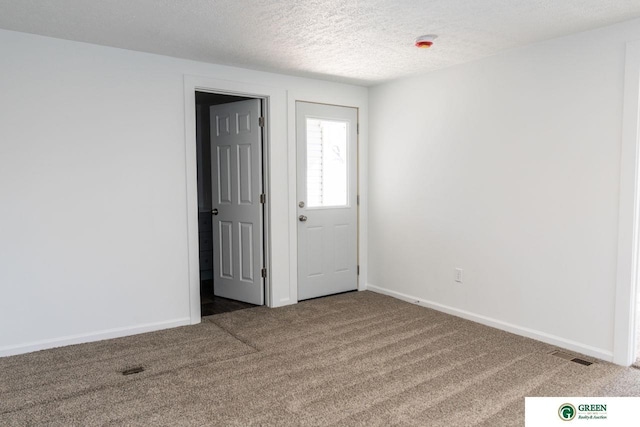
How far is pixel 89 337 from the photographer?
3.59 metres

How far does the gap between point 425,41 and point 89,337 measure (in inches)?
133

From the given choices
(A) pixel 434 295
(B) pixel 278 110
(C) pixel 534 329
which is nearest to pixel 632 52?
(C) pixel 534 329

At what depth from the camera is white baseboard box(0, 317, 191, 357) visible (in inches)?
130

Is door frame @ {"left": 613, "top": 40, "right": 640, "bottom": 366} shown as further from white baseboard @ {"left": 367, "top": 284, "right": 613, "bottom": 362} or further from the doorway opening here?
the doorway opening

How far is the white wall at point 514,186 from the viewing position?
10.5 ft

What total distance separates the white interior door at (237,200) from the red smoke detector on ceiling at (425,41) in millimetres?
1724

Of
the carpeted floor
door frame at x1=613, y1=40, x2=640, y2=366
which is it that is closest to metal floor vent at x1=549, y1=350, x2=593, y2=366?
the carpeted floor

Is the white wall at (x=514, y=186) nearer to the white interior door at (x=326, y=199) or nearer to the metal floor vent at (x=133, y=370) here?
the white interior door at (x=326, y=199)

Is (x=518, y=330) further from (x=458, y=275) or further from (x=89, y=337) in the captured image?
(x=89, y=337)

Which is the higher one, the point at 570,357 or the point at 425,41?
the point at 425,41
